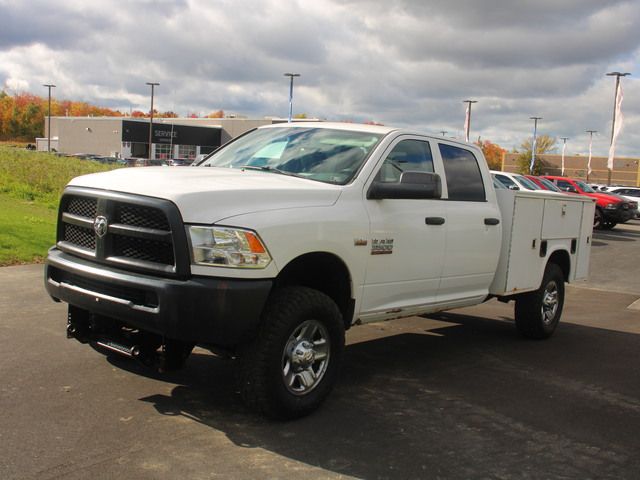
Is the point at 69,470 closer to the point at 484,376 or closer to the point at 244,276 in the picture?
the point at 244,276

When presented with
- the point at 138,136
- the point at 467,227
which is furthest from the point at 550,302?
the point at 138,136

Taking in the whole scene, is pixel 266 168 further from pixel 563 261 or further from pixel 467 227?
pixel 563 261

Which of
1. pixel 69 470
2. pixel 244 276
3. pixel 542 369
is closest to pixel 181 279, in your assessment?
pixel 244 276

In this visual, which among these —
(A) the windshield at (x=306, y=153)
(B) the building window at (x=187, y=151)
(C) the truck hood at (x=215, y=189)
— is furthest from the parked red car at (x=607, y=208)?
(B) the building window at (x=187, y=151)

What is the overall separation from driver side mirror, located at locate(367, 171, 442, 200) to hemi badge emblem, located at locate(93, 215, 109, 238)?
73.0 inches

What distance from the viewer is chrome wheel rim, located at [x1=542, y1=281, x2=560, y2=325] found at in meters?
7.54

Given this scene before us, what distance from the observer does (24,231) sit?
40.4ft

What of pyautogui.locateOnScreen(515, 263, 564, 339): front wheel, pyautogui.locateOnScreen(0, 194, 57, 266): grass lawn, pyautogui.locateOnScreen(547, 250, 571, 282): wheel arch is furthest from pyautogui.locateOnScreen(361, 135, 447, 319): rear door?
pyautogui.locateOnScreen(0, 194, 57, 266): grass lawn

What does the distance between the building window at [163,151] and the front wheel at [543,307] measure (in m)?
81.7

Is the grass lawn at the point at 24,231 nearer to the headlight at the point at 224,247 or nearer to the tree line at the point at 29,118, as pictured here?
the headlight at the point at 224,247

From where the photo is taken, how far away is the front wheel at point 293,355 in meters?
4.20

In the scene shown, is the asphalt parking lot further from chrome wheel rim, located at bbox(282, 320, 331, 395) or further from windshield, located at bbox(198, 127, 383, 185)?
windshield, located at bbox(198, 127, 383, 185)

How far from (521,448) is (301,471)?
4.87ft

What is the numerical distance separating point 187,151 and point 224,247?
8871cm
